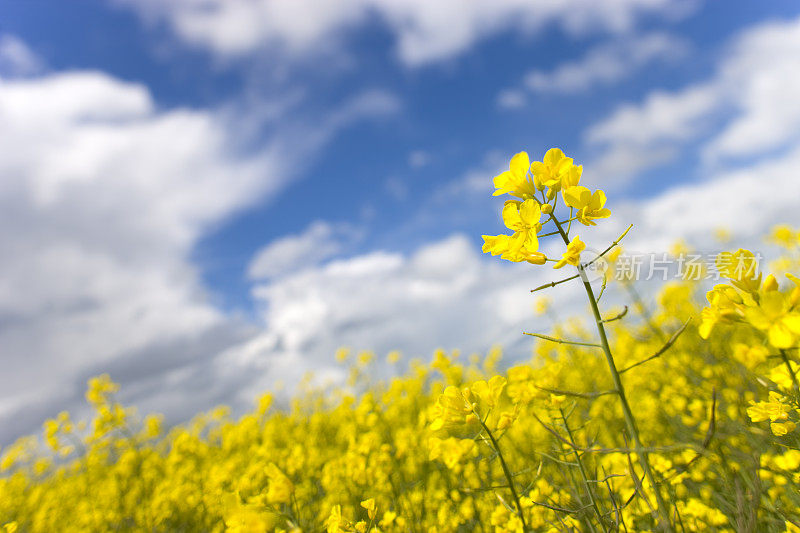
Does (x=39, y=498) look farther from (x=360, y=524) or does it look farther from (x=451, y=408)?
(x=451, y=408)

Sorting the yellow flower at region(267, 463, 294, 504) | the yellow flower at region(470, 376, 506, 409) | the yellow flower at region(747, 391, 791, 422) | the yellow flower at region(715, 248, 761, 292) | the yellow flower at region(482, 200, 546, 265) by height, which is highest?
the yellow flower at region(482, 200, 546, 265)

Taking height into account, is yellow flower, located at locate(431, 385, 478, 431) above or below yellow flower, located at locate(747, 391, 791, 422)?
above

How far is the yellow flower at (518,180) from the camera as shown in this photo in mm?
1614

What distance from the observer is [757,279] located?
4.79ft

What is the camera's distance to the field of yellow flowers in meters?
1.52

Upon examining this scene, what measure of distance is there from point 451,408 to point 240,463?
5.76 meters

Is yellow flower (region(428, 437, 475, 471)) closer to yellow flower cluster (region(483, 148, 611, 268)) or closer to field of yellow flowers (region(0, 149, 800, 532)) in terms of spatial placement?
field of yellow flowers (region(0, 149, 800, 532))

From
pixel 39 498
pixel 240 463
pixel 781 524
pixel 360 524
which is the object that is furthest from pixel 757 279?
pixel 39 498

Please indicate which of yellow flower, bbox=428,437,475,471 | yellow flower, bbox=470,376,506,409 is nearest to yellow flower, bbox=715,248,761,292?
yellow flower, bbox=470,376,506,409

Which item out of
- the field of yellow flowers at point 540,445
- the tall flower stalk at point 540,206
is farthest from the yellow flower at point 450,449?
the tall flower stalk at point 540,206

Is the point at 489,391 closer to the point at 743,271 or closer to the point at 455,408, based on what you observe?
the point at 455,408

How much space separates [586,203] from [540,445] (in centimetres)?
453

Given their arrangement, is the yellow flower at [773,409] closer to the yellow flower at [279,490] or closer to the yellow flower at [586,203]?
the yellow flower at [586,203]

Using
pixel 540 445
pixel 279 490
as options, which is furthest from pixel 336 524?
pixel 540 445
